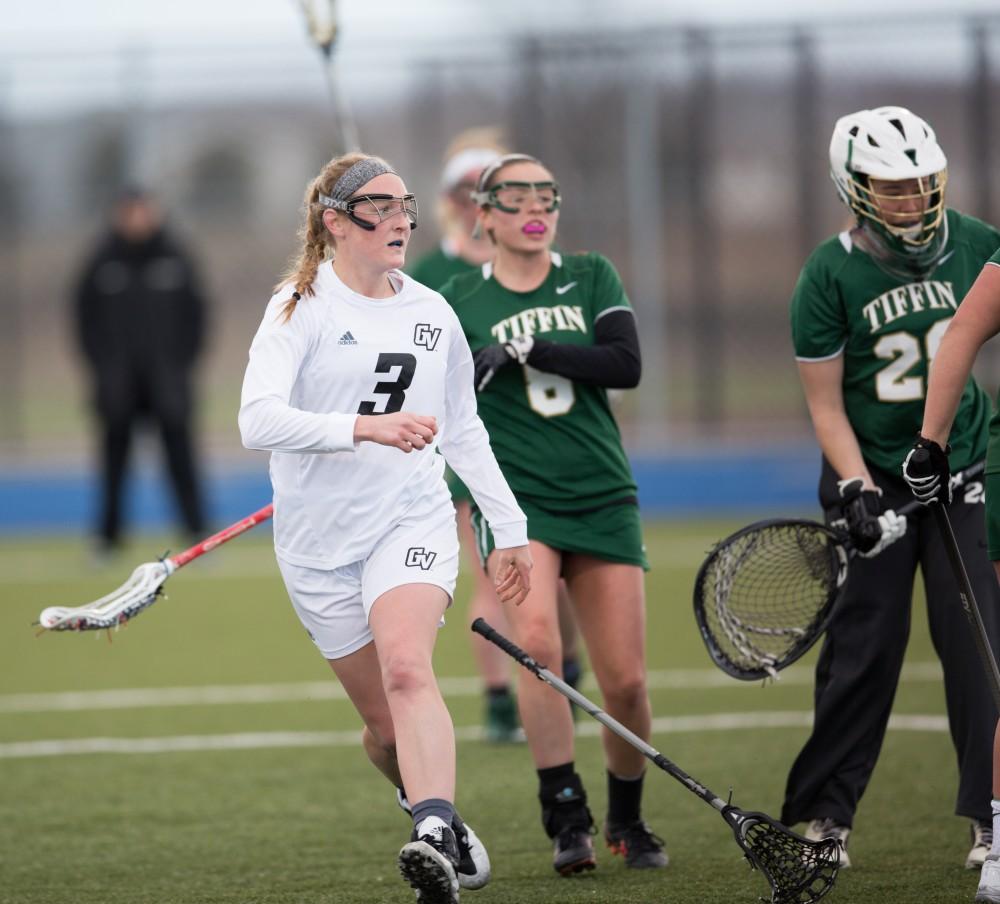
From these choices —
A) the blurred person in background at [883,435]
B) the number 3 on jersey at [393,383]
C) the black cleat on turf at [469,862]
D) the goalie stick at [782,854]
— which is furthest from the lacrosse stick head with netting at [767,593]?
the number 3 on jersey at [393,383]

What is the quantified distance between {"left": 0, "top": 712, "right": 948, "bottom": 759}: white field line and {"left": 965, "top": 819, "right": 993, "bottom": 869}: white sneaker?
7.62 feet

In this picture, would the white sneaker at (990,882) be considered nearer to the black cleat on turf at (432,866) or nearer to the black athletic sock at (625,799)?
the black athletic sock at (625,799)

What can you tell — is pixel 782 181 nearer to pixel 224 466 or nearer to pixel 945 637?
pixel 224 466

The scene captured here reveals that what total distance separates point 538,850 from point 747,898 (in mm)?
1052

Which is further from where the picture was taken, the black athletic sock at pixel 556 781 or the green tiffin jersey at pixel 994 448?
the black athletic sock at pixel 556 781

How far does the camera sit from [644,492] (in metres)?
15.8

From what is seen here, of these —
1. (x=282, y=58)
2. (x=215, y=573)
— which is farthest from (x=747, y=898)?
(x=282, y=58)

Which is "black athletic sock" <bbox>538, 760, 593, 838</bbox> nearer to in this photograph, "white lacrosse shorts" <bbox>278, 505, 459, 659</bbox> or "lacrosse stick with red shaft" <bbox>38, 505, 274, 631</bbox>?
"white lacrosse shorts" <bbox>278, 505, 459, 659</bbox>

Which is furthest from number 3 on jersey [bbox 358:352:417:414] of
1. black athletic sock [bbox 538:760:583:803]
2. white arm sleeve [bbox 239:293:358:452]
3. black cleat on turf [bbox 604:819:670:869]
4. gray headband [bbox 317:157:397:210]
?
black cleat on turf [bbox 604:819:670:869]

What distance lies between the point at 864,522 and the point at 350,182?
1.87m

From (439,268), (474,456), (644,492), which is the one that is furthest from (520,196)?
(644,492)

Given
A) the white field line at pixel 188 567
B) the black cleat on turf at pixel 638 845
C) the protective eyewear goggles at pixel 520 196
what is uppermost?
the protective eyewear goggles at pixel 520 196

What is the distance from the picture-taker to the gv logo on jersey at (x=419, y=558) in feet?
16.5

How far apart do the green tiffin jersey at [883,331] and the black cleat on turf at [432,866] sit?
199 cm
